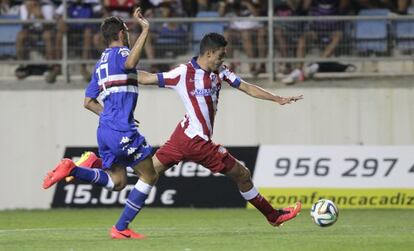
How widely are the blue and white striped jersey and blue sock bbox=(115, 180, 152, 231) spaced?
664 mm

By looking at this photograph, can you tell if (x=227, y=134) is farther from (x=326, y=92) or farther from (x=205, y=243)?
(x=205, y=243)

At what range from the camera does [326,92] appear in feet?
64.0

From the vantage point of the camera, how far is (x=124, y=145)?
41.4ft

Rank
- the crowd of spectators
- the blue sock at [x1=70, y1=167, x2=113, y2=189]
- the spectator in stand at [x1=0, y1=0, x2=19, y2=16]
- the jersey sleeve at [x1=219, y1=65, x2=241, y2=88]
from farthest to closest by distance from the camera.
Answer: the spectator in stand at [x1=0, y1=0, x2=19, y2=16], the crowd of spectators, the jersey sleeve at [x1=219, y1=65, x2=241, y2=88], the blue sock at [x1=70, y1=167, x2=113, y2=189]

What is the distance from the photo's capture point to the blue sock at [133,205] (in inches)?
496

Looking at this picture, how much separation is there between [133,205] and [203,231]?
165 centimetres

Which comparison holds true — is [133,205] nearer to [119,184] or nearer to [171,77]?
[119,184]

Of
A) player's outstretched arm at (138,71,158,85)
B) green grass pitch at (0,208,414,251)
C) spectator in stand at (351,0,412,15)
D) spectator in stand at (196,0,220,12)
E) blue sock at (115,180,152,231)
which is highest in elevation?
player's outstretched arm at (138,71,158,85)

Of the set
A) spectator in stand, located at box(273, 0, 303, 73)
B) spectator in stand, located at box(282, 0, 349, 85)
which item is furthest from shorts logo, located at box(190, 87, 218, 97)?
spectator in stand, located at box(273, 0, 303, 73)

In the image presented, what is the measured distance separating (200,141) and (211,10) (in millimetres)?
8071

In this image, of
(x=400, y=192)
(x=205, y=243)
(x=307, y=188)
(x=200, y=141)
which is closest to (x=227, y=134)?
(x=307, y=188)

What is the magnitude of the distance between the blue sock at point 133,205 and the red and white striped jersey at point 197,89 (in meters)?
1.11

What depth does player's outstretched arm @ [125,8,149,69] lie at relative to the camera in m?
12.0

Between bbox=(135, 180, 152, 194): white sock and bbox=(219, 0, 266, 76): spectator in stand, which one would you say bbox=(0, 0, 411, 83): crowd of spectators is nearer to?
bbox=(219, 0, 266, 76): spectator in stand
